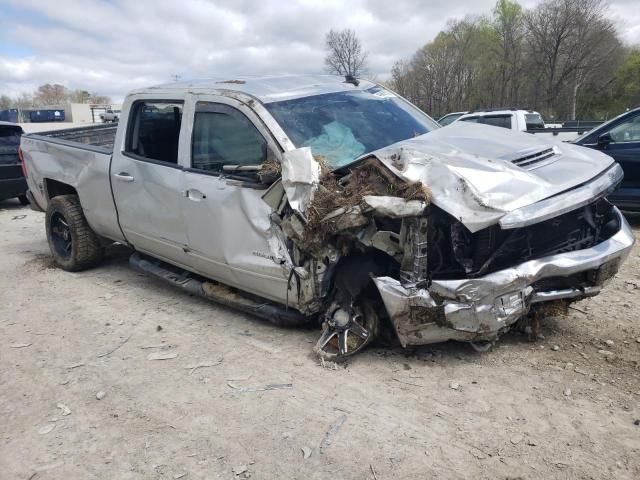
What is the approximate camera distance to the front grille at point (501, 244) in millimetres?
2967

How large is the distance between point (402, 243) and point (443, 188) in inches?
15.8

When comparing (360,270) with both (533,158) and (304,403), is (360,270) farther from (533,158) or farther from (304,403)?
(533,158)

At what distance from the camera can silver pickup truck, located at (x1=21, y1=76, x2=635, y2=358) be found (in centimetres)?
290

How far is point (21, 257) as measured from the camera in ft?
21.3

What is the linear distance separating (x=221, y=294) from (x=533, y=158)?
8.44 ft

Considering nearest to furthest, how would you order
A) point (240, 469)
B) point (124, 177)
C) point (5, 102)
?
1. point (240, 469)
2. point (124, 177)
3. point (5, 102)

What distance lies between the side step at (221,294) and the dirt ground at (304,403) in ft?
0.55

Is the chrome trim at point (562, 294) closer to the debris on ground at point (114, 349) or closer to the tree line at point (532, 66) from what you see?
the debris on ground at point (114, 349)

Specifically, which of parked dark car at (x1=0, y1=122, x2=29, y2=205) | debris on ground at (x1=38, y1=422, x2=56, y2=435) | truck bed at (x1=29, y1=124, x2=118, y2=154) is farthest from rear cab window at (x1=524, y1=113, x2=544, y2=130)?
debris on ground at (x1=38, y1=422, x2=56, y2=435)

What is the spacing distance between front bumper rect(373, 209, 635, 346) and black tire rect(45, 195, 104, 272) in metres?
3.84

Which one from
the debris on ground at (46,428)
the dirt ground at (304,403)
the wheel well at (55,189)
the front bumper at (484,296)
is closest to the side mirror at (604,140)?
the dirt ground at (304,403)

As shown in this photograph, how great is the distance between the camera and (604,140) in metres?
6.61

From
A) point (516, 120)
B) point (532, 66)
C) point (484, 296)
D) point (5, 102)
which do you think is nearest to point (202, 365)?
point (484, 296)

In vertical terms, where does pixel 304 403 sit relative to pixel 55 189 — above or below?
below
